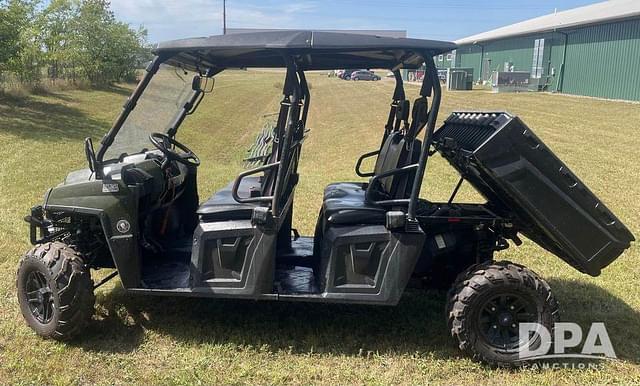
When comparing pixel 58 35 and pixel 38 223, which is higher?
pixel 58 35

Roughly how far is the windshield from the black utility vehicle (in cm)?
2

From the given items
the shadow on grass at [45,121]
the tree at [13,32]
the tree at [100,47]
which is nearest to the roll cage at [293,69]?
the shadow on grass at [45,121]

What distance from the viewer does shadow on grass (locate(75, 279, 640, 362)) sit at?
11.6 ft

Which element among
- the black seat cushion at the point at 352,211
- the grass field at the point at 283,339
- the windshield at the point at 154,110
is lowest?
the grass field at the point at 283,339

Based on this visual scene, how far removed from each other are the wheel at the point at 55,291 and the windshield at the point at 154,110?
690 mm

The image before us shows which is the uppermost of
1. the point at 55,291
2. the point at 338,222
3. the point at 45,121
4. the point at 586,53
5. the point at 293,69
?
the point at 586,53

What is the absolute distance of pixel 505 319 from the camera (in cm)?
334

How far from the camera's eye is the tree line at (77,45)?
60.8 feet

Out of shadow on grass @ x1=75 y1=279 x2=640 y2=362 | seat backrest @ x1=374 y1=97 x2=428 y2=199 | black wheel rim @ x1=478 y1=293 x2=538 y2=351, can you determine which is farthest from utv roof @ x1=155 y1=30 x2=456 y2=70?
shadow on grass @ x1=75 y1=279 x2=640 y2=362

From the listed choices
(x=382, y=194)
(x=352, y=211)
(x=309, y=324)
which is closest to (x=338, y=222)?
(x=352, y=211)

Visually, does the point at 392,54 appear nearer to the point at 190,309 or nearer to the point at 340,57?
the point at 340,57

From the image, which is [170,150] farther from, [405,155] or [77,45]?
[77,45]

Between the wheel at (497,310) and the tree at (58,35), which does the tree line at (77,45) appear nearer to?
the tree at (58,35)

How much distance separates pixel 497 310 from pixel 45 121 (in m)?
14.6
